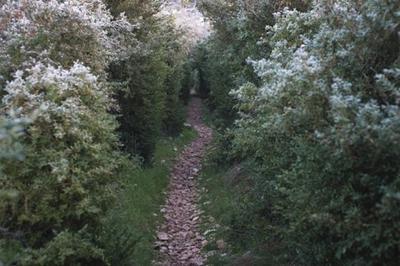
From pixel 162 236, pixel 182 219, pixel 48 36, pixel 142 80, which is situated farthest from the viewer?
pixel 142 80

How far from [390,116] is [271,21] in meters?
5.94

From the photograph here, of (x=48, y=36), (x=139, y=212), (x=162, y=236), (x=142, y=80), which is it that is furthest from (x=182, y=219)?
(x=48, y=36)

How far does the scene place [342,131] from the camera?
139 inches

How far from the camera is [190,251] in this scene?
24.4 feet

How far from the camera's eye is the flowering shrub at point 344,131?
11.7 ft

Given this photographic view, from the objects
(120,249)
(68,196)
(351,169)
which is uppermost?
(351,169)

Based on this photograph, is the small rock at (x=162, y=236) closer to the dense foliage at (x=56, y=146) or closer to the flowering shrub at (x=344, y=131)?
the dense foliage at (x=56, y=146)

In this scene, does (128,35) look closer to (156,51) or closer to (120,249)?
(156,51)

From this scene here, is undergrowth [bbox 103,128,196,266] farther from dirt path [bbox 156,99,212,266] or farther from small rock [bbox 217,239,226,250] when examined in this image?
small rock [bbox 217,239,226,250]

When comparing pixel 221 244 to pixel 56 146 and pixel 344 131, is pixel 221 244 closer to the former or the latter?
pixel 56 146

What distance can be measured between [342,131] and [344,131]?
0.05 feet

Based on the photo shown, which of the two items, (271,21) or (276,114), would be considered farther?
(271,21)

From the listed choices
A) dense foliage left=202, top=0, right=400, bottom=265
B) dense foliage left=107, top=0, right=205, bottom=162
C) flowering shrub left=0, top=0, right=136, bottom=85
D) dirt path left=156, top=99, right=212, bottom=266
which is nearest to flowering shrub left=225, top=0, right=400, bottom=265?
dense foliage left=202, top=0, right=400, bottom=265

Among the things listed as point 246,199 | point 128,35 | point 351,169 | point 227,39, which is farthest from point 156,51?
point 351,169
